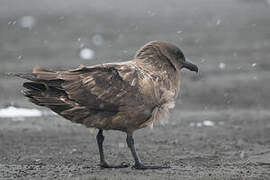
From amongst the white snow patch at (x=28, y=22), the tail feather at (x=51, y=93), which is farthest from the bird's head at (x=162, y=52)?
the white snow patch at (x=28, y=22)

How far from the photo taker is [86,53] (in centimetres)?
1462

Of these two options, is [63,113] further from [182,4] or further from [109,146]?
[182,4]

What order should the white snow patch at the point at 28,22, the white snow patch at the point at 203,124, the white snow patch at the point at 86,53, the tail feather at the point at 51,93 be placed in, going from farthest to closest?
the white snow patch at the point at 28,22 → the white snow patch at the point at 86,53 → the white snow patch at the point at 203,124 → the tail feather at the point at 51,93

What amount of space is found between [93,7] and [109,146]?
11788mm

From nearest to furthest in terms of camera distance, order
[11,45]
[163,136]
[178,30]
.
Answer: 1. [163,136]
2. [11,45]
3. [178,30]

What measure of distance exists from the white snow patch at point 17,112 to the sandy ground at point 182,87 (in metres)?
0.25

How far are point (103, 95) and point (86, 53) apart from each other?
8497mm

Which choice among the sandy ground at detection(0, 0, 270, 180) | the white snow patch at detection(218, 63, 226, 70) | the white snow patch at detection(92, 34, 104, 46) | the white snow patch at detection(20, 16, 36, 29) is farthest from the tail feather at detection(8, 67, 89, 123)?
the white snow patch at detection(20, 16, 36, 29)

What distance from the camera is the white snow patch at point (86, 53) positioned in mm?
14259

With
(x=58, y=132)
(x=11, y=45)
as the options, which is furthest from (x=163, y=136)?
(x=11, y=45)

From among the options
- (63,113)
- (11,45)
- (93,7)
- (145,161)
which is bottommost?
(145,161)

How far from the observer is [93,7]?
19391 millimetres

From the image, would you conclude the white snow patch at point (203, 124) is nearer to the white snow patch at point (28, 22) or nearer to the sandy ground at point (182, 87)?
the sandy ground at point (182, 87)

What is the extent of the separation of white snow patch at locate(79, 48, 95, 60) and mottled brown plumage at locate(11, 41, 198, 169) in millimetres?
7850
